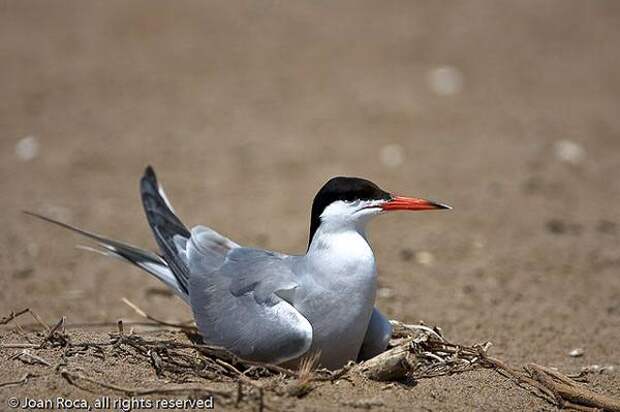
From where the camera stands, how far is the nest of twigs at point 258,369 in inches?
160

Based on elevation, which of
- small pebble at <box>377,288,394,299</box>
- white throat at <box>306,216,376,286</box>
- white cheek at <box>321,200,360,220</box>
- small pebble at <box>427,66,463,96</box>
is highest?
small pebble at <box>427,66,463,96</box>

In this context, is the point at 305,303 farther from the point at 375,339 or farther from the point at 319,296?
the point at 375,339

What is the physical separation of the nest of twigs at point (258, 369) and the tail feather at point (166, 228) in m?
0.53

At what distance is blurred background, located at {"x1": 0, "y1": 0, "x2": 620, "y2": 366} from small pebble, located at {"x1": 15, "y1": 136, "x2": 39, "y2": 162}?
0.10 feet

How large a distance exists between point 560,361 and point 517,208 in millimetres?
3577

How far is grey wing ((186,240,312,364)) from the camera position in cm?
436

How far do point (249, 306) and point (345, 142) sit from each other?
624cm

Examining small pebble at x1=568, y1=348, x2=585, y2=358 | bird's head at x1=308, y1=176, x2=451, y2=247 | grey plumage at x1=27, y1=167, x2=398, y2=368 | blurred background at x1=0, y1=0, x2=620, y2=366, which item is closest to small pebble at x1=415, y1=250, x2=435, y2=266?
blurred background at x1=0, y1=0, x2=620, y2=366

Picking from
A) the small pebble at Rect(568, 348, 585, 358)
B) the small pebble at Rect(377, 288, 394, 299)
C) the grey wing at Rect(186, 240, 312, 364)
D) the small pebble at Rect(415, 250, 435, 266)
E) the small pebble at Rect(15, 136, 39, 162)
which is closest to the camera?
the grey wing at Rect(186, 240, 312, 364)

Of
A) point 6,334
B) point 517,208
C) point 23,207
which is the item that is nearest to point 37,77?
point 23,207

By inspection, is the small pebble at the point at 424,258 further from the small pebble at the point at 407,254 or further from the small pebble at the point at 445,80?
the small pebble at the point at 445,80

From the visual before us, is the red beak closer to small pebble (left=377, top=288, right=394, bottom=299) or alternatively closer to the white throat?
the white throat

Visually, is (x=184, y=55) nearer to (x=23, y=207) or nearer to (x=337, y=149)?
(x=337, y=149)

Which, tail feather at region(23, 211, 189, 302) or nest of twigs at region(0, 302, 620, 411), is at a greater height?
tail feather at region(23, 211, 189, 302)
